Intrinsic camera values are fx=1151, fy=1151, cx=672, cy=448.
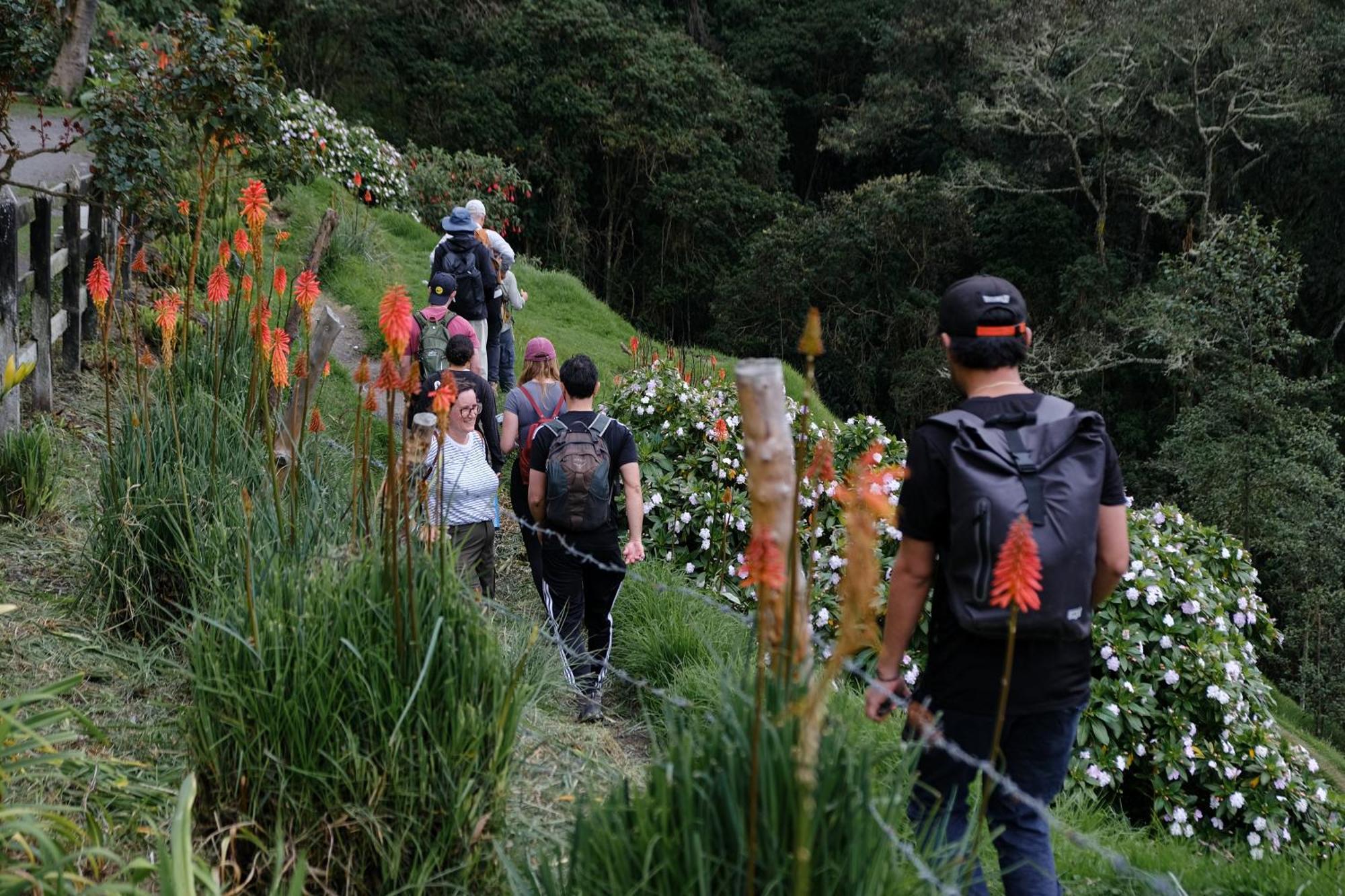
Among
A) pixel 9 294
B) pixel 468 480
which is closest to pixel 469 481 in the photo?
pixel 468 480

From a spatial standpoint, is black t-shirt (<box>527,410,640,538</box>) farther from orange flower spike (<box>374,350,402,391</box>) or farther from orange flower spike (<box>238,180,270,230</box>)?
orange flower spike (<box>374,350,402,391</box>)

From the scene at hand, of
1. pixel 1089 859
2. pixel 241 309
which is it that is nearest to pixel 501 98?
pixel 241 309

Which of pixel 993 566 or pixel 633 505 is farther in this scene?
pixel 633 505

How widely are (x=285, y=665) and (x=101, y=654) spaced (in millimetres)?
1607

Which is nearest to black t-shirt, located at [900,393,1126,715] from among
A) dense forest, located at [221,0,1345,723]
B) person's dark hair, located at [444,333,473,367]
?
person's dark hair, located at [444,333,473,367]

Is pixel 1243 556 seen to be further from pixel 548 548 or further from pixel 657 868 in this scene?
pixel 657 868

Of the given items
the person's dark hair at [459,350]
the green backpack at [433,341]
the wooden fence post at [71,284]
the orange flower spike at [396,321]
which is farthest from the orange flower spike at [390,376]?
the wooden fence post at [71,284]

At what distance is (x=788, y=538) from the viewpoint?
183 cm

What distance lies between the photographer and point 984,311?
2797 mm

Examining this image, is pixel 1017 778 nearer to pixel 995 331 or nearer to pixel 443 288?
pixel 995 331

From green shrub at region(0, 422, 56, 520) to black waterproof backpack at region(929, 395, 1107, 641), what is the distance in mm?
4275

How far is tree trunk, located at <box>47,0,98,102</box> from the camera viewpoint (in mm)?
13094

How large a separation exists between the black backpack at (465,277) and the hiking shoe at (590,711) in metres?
4.87

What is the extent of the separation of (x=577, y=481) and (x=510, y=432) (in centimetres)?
117
